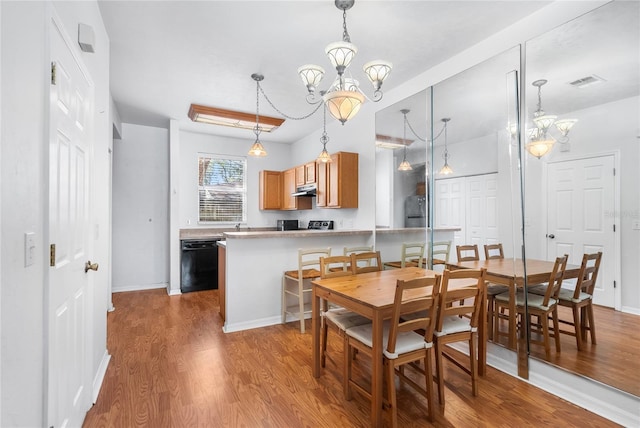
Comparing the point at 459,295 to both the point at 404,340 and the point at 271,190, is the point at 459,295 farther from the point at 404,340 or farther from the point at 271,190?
the point at 271,190

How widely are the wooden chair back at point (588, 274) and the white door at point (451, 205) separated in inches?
38.7

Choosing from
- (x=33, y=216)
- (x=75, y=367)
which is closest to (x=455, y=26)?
(x=33, y=216)

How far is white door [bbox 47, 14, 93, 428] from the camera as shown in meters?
1.37

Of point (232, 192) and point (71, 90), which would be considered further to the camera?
point (232, 192)

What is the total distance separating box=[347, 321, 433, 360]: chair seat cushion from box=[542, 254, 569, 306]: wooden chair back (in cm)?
110

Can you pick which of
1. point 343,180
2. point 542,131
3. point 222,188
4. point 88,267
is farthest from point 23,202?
point 222,188

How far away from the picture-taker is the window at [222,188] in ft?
19.7

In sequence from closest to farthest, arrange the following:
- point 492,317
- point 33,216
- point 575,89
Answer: point 33,216 → point 575,89 → point 492,317

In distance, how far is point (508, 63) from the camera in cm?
255

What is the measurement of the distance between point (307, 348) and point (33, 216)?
2.49 meters

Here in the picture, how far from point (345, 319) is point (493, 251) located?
151cm

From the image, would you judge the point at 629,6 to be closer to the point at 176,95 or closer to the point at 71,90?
the point at 71,90

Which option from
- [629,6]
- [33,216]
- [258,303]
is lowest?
[258,303]

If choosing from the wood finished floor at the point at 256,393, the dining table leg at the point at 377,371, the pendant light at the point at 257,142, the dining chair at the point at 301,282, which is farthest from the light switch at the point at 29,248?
the pendant light at the point at 257,142
